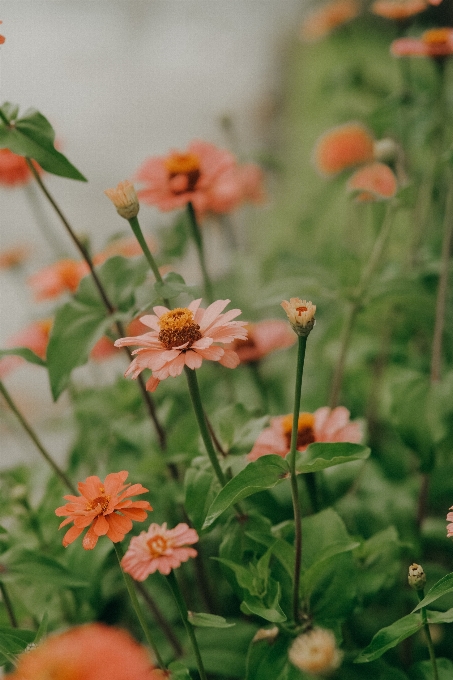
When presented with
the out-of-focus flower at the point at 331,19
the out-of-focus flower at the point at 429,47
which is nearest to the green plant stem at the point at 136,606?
the out-of-focus flower at the point at 429,47

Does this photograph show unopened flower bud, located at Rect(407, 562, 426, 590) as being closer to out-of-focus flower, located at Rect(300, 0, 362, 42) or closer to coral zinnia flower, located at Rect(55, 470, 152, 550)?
coral zinnia flower, located at Rect(55, 470, 152, 550)

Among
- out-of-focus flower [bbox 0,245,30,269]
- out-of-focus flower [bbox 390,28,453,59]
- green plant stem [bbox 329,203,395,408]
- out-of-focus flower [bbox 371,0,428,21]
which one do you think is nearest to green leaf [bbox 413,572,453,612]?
green plant stem [bbox 329,203,395,408]

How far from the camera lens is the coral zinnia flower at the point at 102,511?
35cm

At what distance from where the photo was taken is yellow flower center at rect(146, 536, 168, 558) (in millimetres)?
340

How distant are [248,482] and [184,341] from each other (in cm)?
9

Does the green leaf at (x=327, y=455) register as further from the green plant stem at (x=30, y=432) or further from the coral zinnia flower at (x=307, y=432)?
the green plant stem at (x=30, y=432)

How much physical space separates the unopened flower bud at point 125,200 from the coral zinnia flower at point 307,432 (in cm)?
18

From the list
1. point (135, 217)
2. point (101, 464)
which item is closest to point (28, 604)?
point (101, 464)

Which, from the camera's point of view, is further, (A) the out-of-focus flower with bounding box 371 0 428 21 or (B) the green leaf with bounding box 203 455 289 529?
(A) the out-of-focus flower with bounding box 371 0 428 21

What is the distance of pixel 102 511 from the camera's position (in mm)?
358

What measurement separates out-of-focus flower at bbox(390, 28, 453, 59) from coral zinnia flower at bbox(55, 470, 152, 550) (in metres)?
0.44

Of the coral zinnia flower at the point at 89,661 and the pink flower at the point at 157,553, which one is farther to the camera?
the pink flower at the point at 157,553

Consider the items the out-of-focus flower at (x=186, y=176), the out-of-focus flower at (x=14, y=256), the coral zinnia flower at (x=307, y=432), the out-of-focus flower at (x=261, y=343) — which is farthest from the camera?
the out-of-focus flower at (x=14, y=256)

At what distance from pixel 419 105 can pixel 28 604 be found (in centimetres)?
63
